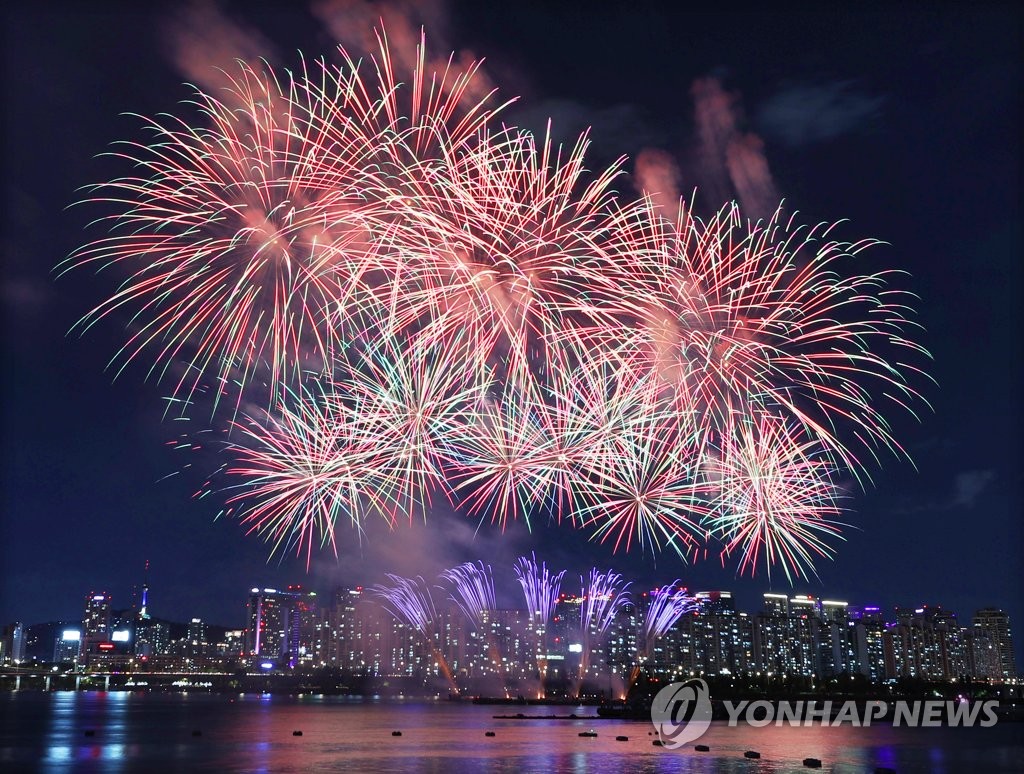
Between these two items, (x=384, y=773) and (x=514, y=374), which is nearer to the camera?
(x=514, y=374)

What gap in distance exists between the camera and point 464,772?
38.2 metres

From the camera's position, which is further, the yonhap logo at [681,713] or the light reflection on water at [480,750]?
the yonhap logo at [681,713]

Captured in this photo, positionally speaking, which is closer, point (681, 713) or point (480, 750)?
point (480, 750)

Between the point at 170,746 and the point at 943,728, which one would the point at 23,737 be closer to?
the point at 170,746

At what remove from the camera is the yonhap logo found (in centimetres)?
6322

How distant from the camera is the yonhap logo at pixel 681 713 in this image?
63.2m

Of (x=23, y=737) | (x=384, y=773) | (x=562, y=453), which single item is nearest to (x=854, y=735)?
(x=384, y=773)

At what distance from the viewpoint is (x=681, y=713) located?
89.0 m

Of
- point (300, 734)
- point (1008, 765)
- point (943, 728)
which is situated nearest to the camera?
point (1008, 765)

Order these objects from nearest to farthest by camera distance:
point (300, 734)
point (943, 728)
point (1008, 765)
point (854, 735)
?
point (1008, 765) < point (300, 734) < point (854, 735) < point (943, 728)

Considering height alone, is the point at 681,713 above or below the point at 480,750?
below

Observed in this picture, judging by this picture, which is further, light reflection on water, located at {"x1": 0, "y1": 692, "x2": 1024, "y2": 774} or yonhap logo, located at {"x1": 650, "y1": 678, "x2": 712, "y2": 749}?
yonhap logo, located at {"x1": 650, "y1": 678, "x2": 712, "y2": 749}

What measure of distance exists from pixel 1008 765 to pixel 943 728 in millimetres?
43676

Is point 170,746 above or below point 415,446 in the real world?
below
